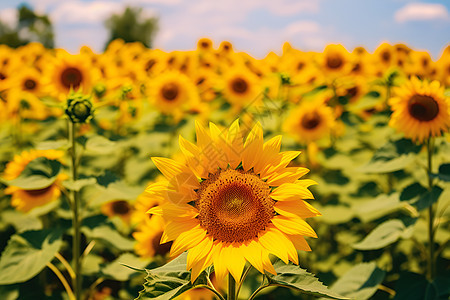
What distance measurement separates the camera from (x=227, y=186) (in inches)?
53.5

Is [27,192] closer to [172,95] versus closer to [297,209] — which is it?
[172,95]

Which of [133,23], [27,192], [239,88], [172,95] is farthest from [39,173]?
[133,23]

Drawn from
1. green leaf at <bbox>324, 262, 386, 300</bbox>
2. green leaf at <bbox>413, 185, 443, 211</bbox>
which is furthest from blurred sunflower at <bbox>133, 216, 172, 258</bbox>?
green leaf at <bbox>413, 185, 443, 211</bbox>

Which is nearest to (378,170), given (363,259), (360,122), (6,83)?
(363,259)

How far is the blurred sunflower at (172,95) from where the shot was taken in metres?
4.47

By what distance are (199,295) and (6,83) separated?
3382 mm

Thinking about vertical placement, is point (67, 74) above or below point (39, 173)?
above

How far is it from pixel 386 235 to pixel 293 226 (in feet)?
4.26

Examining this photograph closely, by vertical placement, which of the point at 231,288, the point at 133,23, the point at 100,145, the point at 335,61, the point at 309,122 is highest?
the point at 133,23

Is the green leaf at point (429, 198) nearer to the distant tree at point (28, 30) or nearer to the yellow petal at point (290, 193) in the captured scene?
the yellow petal at point (290, 193)

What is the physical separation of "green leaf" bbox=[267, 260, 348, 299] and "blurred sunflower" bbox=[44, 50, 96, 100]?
3013 mm

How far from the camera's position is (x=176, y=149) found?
13.4 feet

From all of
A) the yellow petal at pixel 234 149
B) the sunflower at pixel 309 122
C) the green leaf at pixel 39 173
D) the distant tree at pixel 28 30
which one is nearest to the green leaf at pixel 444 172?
the yellow petal at pixel 234 149

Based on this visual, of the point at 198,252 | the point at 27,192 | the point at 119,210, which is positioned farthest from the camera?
the point at 119,210
